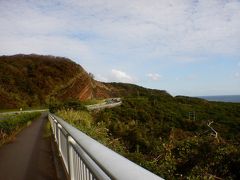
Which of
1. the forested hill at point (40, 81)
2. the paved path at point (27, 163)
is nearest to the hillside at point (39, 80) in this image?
the forested hill at point (40, 81)

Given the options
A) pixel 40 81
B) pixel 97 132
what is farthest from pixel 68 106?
pixel 40 81

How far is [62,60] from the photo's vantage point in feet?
292

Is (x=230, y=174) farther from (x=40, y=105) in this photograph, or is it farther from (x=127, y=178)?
(x=40, y=105)

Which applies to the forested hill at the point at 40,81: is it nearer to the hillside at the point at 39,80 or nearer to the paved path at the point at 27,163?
the hillside at the point at 39,80

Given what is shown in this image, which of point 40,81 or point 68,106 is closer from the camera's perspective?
point 68,106

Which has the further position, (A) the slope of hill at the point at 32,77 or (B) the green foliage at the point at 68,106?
(A) the slope of hill at the point at 32,77

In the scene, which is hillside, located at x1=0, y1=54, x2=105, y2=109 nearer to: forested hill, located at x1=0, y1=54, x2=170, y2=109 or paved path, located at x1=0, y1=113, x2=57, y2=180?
forested hill, located at x1=0, y1=54, x2=170, y2=109

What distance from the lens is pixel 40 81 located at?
78.6m

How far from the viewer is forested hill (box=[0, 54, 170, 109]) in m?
71.6

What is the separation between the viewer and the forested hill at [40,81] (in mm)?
71562

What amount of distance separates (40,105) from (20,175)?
214 feet

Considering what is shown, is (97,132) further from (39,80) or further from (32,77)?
(32,77)

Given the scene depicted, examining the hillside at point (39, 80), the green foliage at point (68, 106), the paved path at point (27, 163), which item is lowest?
the paved path at point (27, 163)

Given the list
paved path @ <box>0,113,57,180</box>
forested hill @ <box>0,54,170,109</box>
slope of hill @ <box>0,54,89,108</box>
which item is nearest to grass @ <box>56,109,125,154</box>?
paved path @ <box>0,113,57,180</box>
